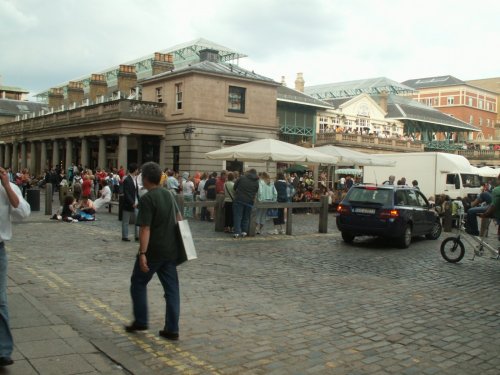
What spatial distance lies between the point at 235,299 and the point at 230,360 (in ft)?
7.67

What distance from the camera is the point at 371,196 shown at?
13148 millimetres

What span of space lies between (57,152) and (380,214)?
118ft

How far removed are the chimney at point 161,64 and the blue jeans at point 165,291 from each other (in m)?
32.8

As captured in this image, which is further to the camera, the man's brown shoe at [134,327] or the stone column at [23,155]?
the stone column at [23,155]

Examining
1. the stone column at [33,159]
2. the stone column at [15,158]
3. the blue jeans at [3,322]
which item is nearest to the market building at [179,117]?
the stone column at [33,159]

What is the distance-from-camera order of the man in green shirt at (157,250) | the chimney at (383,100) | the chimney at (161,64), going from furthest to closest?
the chimney at (383,100) < the chimney at (161,64) < the man in green shirt at (157,250)

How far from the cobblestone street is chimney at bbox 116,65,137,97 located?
29.5 metres

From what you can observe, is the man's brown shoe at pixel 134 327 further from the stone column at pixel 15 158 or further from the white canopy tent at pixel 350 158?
the stone column at pixel 15 158

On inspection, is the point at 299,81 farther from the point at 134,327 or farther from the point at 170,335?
the point at 170,335

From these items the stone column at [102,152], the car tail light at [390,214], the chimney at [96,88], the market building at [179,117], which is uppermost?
the chimney at [96,88]

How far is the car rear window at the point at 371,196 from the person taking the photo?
13.0 meters

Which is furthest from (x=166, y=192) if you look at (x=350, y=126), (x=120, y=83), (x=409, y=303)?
(x=350, y=126)

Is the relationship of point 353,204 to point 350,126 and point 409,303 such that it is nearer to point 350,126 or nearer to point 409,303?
point 409,303

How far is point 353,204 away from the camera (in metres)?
13.2
